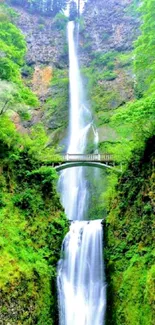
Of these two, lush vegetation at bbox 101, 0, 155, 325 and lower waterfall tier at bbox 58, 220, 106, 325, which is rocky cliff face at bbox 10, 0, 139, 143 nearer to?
lush vegetation at bbox 101, 0, 155, 325

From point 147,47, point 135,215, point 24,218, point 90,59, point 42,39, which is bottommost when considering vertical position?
point 24,218

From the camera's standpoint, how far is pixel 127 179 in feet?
50.5

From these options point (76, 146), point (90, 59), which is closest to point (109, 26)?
point (90, 59)

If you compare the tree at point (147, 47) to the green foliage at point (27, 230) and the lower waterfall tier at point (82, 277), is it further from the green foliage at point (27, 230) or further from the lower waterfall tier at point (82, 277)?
the lower waterfall tier at point (82, 277)

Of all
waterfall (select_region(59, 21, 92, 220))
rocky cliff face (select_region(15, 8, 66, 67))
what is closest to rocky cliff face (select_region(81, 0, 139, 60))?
rocky cliff face (select_region(15, 8, 66, 67))

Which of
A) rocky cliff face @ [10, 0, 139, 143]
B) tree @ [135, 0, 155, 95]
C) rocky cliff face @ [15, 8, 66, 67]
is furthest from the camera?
rocky cliff face @ [15, 8, 66, 67]

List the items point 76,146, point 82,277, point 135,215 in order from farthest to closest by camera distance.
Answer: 1. point 76,146
2. point 82,277
3. point 135,215

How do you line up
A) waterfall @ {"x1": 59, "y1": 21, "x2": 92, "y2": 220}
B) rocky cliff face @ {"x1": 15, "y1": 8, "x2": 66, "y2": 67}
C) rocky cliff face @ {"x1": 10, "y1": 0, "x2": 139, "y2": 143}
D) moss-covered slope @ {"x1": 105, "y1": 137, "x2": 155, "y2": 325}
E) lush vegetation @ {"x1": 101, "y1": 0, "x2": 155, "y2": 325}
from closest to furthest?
moss-covered slope @ {"x1": 105, "y1": 137, "x2": 155, "y2": 325}
lush vegetation @ {"x1": 101, "y1": 0, "x2": 155, "y2": 325}
waterfall @ {"x1": 59, "y1": 21, "x2": 92, "y2": 220}
rocky cliff face @ {"x1": 10, "y1": 0, "x2": 139, "y2": 143}
rocky cliff face @ {"x1": 15, "y1": 8, "x2": 66, "y2": 67}

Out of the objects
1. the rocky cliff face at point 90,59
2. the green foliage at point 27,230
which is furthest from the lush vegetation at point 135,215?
the rocky cliff face at point 90,59

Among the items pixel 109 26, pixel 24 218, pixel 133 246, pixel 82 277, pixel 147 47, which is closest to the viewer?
pixel 133 246

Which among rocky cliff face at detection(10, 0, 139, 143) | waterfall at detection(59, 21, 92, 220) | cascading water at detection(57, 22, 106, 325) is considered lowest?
cascading water at detection(57, 22, 106, 325)

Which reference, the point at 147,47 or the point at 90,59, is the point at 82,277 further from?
the point at 90,59

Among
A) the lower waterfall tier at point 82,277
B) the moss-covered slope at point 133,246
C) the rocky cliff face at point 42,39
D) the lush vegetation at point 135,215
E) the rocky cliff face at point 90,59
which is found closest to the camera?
the moss-covered slope at point 133,246

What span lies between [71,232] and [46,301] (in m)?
4.66
